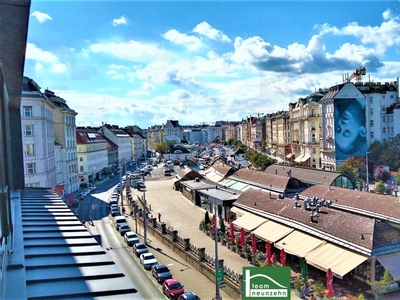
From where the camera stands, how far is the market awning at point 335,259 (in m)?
16.1

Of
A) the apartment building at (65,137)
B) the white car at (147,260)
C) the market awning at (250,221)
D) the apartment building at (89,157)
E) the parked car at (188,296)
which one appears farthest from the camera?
the apartment building at (89,157)

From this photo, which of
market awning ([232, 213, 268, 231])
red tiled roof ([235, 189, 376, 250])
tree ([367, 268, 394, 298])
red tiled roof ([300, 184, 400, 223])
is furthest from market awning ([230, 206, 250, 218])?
tree ([367, 268, 394, 298])

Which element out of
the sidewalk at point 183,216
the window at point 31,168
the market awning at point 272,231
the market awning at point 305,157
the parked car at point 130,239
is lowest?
the sidewalk at point 183,216

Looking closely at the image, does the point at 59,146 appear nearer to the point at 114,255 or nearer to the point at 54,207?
the point at 114,255

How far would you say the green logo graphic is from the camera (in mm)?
14297

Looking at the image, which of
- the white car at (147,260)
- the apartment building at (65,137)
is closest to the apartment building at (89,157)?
the apartment building at (65,137)

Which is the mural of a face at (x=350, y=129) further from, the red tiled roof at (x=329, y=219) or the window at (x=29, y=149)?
the window at (x=29, y=149)

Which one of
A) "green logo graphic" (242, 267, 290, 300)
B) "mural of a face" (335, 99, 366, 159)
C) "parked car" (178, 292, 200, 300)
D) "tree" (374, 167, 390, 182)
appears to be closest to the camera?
"green logo graphic" (242, 267, 290, 300)

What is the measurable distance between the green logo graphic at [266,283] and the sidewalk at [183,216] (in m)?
1.38

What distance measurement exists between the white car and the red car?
3.48 m

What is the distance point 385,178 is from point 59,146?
3668 centimetres

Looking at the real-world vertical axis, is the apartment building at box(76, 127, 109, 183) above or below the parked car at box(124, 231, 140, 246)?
above

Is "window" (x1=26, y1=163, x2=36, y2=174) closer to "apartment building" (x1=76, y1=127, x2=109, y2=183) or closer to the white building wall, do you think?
the white building wall

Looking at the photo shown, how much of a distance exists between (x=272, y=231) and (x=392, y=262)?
6.98 metres
